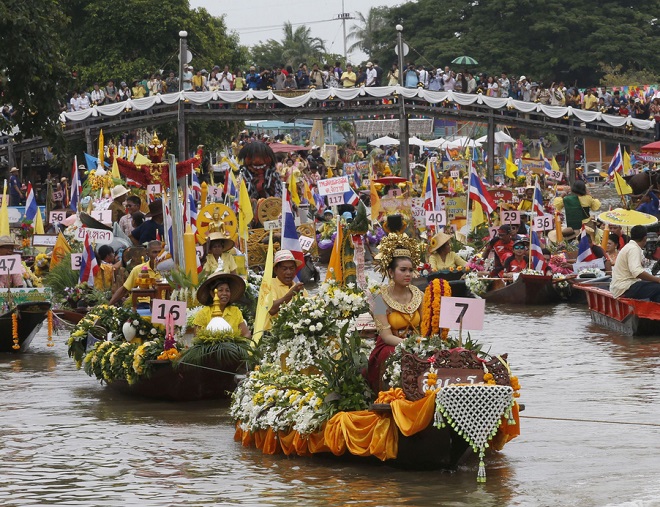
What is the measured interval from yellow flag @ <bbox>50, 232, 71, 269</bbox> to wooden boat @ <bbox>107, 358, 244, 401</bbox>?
10337 mm

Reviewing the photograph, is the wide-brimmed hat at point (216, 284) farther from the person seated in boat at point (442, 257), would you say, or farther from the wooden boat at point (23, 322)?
the person seated in boat at point (442, 257)

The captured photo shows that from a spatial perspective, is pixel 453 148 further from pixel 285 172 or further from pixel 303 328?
pixel 303 328

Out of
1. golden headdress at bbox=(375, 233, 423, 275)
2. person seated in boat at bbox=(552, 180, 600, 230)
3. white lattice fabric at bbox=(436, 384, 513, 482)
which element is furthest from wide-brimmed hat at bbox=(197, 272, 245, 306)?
person seated in boat at bbox=(552, 180, 600, 230)

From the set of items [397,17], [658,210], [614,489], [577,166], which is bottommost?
[614,489]

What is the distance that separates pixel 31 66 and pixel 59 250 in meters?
3.89

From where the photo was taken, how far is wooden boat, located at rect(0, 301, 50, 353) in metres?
20.4

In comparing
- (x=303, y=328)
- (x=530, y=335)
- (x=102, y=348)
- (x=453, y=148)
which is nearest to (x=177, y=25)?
(x=453, y=148)

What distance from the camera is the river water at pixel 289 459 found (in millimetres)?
10766

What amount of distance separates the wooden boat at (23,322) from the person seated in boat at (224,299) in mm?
5590

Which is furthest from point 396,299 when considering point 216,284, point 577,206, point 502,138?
point 502,138

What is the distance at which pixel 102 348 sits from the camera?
53.9 feet

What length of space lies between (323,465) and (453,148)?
55770mm

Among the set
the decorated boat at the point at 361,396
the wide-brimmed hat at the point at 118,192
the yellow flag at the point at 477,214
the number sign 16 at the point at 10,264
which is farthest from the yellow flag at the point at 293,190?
the decorated boat at the point at 361,396

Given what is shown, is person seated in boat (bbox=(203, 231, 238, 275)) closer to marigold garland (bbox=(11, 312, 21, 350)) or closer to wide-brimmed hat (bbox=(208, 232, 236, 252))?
wide-brimmed hat (bbox=(208, 232, 236, 252))
